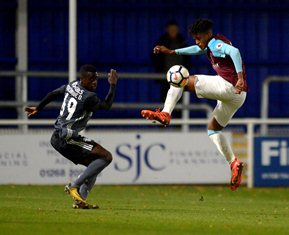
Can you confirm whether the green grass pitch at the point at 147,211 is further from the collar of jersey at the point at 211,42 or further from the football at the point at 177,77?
the collar of jersey at the point at 211,42

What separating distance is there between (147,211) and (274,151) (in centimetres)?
599

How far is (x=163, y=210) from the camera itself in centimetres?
1470

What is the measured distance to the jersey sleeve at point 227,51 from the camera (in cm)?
1419

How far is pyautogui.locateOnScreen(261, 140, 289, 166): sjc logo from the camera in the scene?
65.6 ft

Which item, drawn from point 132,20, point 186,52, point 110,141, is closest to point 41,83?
point 132,20

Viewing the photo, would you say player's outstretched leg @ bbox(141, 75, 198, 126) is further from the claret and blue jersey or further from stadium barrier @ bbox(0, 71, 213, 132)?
stadium barrier @ bbox(0, 71, 213, 132)

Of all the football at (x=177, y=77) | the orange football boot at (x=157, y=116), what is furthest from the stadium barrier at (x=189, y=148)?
the orange football boot at (x=157, y=116)

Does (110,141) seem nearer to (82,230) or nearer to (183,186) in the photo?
(183,186)

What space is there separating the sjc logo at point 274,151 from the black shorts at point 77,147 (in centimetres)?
602

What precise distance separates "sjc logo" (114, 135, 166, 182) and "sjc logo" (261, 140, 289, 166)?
1828 mm

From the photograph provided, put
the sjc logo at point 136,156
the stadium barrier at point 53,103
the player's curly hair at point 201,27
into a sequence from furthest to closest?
the stadium barrier at point 53,103
the sjc logo at point 136,156
the player's curly hair at point 201,27

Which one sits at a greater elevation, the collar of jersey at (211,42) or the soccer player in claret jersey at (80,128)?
the collar of jersey at (211,42)

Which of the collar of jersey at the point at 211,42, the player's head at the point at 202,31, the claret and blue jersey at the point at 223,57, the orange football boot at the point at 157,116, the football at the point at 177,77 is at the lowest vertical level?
the orange football boot at the point at 157,116

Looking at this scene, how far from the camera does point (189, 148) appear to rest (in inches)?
779
